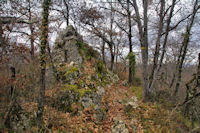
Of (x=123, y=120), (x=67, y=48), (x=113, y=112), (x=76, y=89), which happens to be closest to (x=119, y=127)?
(x=123, y=120)

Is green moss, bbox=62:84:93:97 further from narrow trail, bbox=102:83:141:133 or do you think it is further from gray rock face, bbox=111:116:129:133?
gray rock face, bbox=111:116:129:133

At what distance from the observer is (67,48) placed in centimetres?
805

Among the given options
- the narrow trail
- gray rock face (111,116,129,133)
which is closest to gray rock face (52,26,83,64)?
the narrow trail

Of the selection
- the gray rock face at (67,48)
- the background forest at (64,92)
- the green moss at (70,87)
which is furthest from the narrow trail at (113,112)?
the gray rock face at (67,48)

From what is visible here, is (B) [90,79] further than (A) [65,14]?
No

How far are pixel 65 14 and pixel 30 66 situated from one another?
6790 millimetres

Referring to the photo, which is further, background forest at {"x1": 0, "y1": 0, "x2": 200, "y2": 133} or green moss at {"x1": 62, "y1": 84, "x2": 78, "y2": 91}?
green moss at {"x1": 62, "y1": 84, "x2": 78, "y2": 91}

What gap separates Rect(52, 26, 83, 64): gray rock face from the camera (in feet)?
25.2

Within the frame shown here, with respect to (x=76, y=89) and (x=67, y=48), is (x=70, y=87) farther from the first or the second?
(x=67, y=48)

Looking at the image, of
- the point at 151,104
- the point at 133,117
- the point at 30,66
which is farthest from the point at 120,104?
the point at 30,66

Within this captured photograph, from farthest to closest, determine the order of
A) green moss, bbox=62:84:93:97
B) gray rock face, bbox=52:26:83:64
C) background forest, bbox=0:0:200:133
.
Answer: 1. gray rock face, bbox=52:26:83:64
2. green moss, bbox=62:84:93:97
3. background forest, bbox=0:0:200:133

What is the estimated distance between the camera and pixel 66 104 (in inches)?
202

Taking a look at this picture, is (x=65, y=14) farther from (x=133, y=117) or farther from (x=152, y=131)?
(x=152, y=131)

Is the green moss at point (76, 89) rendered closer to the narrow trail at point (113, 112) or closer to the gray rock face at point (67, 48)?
the narrow trail at point (113, 112)
